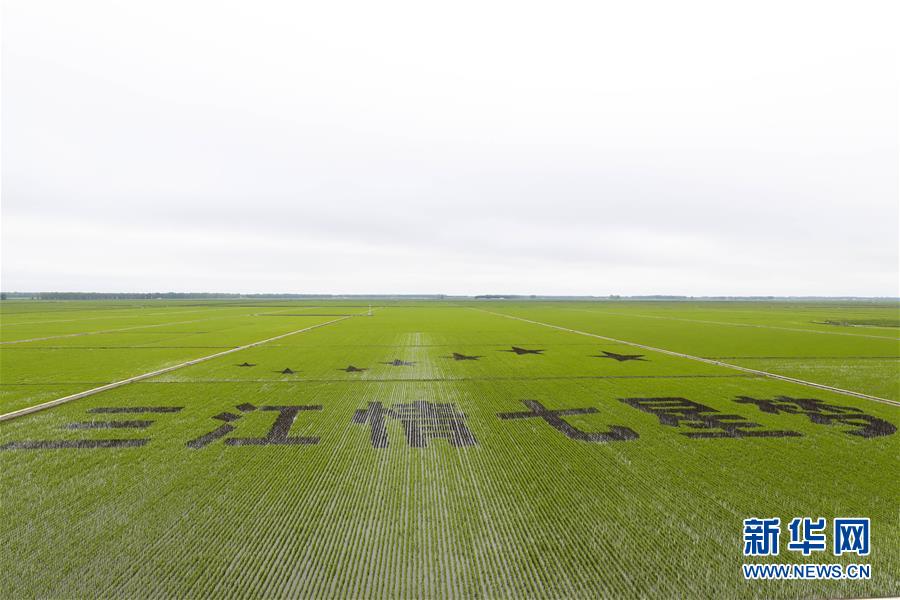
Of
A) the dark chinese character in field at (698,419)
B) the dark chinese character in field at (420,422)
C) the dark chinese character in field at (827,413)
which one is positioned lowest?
the dark chinese character in field at (420,422)

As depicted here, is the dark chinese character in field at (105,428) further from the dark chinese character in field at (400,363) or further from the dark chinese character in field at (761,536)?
the dark chinese character in field at (761,536)

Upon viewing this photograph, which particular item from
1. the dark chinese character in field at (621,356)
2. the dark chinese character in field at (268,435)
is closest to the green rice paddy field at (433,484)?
the dark chinese character in field at (268,435)

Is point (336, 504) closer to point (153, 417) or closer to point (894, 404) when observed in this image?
point (153, 417)

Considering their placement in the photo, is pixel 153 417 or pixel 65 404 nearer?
pixel 153 417

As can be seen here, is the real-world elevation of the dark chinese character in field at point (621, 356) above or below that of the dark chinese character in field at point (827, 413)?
below

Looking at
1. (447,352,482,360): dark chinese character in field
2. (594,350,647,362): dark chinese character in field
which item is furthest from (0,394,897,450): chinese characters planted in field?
(447,352,482,360): dark chinese character in field

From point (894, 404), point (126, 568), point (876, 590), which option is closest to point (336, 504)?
point (126, 568)

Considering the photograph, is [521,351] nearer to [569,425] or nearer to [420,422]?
[569,425]
